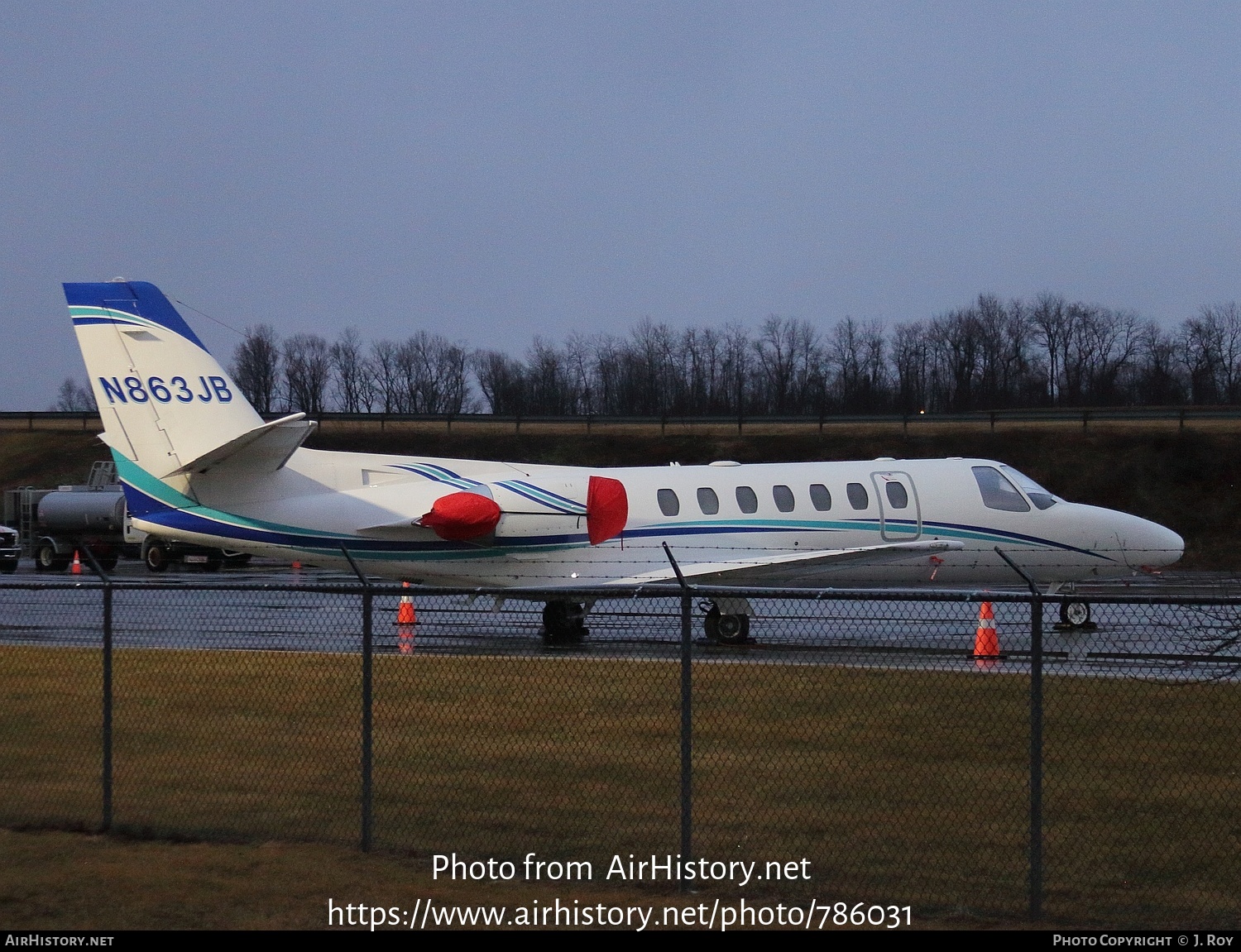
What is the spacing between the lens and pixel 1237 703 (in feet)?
36.9

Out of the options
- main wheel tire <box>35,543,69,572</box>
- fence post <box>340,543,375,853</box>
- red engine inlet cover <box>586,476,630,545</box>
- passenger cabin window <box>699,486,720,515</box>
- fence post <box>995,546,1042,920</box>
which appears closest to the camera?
fence post <box>995,546,1042,920</box>

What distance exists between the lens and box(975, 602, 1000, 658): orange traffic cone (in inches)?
339

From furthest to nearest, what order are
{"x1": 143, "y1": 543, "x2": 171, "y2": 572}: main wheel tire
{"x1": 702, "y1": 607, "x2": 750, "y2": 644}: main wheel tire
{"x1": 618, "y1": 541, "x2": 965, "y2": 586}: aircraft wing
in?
{"x1": 143, "y1": 543, "x2": 171, "y2": 572}: main wheel tire, {"x1": 618, "y1": 541, "x2": 965, "y2": 586}: aircraft wing, {"x1": 702, "y1": 607, "x2": 750, "y2": 644}: main wheel tire

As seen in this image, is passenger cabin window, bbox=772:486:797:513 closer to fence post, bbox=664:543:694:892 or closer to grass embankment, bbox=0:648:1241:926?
grass embankment, bbox=0:648:1241:926

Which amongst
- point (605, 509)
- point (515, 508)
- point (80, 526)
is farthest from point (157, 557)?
point (605, 509)

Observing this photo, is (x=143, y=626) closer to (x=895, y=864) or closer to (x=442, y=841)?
(x=442, y=841)

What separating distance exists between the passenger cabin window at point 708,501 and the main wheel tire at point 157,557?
25269mm

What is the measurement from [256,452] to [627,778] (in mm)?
11369

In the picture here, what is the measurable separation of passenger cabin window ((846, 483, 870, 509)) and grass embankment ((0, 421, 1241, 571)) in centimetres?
2375

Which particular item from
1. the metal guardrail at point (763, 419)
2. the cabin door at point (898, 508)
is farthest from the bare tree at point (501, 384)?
the cabin door at point (898, 508)

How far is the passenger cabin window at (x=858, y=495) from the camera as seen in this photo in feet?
75.3

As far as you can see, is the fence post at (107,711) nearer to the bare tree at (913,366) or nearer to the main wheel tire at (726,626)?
the main wheel tire at (726,626)

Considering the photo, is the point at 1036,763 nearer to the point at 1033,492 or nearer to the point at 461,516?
the point at 461,516

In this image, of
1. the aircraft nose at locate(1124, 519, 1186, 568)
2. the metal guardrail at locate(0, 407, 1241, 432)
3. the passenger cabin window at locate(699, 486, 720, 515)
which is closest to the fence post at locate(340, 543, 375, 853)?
the passenger cabin window at locate(699, 486, 720, 515)
